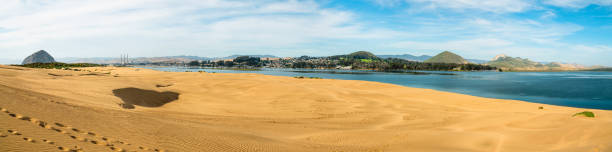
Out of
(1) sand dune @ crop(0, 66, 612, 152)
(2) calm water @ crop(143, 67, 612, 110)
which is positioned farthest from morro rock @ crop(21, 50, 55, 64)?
(1) sand dune @ crop(0, 66, 612, 152)

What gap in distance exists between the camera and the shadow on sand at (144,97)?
17006 millimetres

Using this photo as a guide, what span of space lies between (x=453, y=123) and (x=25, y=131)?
15.6m

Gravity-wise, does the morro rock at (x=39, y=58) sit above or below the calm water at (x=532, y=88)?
above

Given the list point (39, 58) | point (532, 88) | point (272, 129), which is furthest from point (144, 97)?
point (39, 58)

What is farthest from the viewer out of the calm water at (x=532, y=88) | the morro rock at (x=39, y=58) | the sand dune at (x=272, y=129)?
the morro rock at (x=39, y=58)

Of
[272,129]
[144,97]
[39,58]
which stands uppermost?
[39,58]

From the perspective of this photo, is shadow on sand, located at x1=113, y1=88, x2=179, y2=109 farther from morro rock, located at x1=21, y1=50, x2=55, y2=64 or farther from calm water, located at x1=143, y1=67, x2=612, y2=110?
morro rock, located at x1=21, y1=50, x2=55, y2=64

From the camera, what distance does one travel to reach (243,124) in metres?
12.7

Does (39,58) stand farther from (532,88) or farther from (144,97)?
(532,88)

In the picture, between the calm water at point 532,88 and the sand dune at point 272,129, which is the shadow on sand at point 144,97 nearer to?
the sand dune at point 272,129

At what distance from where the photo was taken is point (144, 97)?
18.5m

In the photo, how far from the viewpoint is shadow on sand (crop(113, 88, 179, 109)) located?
17006 mm

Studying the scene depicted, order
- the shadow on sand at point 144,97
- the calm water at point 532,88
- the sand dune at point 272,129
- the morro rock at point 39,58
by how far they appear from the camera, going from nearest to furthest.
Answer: the sand dune at point 272,129 → the shadow on sand at point 144,97 → the calm water at point 532,88 → the morro rock at point 39,58

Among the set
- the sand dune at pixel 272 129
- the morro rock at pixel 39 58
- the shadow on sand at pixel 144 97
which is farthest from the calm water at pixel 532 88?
the morro rock at pixel 39 58
